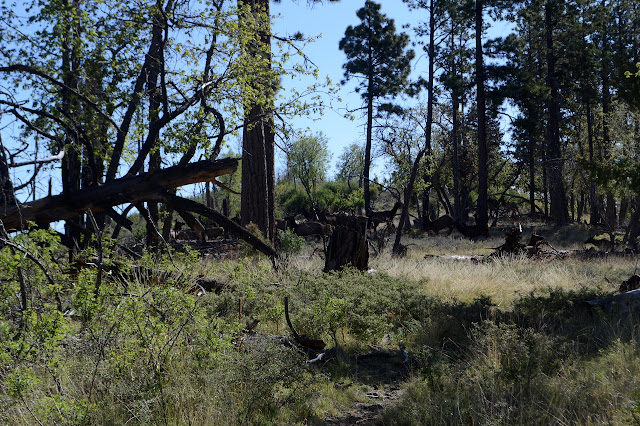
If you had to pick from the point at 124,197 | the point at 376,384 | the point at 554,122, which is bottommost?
the point at 376,384

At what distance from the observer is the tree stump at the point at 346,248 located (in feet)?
34.2

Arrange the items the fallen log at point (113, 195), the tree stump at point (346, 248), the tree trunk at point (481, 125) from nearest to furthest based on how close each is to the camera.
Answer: the fallen log at point (113, 195)
the tree stump at point (346, 248)
the tree trunk at point (481, 125)

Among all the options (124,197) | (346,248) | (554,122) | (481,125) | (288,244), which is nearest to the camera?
(124,197)

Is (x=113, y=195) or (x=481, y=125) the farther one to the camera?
(x=481, y=125)

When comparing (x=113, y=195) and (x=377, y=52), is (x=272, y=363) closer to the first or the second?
(x=113, y=195)

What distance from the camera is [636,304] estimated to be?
7.51 m

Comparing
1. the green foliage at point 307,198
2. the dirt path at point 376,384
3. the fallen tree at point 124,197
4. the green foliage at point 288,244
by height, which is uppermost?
the green foliage at point 307,198

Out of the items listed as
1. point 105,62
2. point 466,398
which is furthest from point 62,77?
point 466,398

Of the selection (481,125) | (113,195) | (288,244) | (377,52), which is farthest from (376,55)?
(113,195)

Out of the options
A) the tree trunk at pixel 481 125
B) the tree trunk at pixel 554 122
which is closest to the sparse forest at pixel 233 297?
the tree trunk at pixel 481 125

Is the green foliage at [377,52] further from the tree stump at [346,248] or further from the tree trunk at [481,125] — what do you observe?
the tree stump at [346,248]

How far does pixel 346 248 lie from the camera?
413 inches

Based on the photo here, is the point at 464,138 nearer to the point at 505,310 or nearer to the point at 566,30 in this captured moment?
the point at 566,30

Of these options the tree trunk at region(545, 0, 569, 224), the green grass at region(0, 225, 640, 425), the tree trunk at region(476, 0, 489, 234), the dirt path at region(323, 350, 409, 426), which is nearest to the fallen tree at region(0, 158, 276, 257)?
the green grass at region(0, 225, 640, 425)
